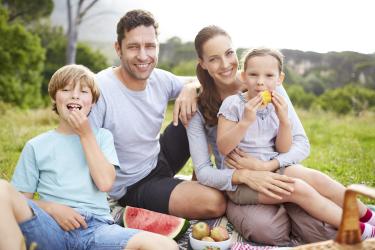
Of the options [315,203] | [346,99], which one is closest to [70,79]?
[315,203]

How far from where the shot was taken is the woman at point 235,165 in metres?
3.61

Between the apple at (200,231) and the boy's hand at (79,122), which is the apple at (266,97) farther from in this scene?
the boy's hand at (79,122)

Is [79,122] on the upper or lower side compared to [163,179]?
upper

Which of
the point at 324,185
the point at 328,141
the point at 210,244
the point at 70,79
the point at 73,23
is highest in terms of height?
the point at 73,23

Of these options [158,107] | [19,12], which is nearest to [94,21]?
[19,12]

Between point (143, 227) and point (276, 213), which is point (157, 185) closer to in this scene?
point (143, 227)

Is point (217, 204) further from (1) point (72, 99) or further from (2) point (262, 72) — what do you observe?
(1) point (72, 99)

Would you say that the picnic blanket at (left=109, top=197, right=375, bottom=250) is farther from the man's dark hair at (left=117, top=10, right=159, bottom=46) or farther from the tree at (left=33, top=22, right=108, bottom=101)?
the tree at (left=33, top=22, right=108, bottom=101)

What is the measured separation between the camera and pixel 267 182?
3.56 meters

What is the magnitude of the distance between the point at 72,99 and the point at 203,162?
1.24 m

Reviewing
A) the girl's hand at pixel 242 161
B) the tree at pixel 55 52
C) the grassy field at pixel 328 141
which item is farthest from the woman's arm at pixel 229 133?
the tree at pixel 55 52

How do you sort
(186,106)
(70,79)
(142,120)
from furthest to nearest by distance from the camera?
(142,120) < (186,106) < (70,79)

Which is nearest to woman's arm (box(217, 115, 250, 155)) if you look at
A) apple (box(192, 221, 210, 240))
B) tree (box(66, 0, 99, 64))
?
apple (box(192, 221, 210, 240))

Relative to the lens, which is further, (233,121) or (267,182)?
(233,121)
